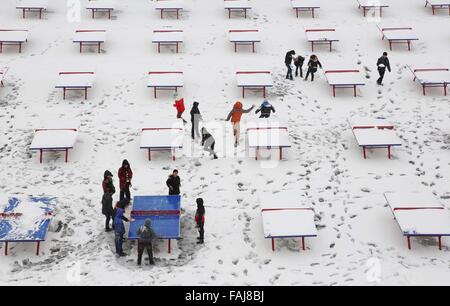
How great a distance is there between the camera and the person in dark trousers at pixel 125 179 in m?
14.4

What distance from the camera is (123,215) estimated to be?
13406 mm

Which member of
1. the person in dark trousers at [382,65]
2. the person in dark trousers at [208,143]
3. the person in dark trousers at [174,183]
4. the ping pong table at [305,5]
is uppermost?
the ping pong table at [305,5]

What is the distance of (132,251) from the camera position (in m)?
13.2

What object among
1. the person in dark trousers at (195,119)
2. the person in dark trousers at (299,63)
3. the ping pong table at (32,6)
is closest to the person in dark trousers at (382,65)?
the person in dark trousers at (299,63)

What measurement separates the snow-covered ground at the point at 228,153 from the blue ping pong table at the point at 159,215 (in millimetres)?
571

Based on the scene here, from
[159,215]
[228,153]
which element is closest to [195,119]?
[228,153]

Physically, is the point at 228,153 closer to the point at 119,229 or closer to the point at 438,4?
the point at 119,229

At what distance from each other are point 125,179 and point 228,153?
13.3ft

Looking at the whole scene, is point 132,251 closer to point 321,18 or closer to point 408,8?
point 321,18

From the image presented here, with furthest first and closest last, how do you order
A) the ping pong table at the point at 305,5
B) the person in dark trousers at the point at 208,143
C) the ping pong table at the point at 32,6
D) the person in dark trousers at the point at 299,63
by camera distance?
1. the ping pong table at the point at 305,5
2. the ping pong table at the point at 32,6
3. the person in dark trousers at the point at 299,63
4. the person in dark trousers at the point at 208,143

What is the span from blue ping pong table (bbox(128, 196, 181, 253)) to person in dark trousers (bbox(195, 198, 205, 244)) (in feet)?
1.89

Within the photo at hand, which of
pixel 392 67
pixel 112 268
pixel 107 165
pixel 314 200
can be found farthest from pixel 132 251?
pixel 392 67

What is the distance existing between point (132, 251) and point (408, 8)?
21.5m

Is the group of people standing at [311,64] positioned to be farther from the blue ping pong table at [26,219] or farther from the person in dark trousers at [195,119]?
the blue ping pong table at [26,219]
